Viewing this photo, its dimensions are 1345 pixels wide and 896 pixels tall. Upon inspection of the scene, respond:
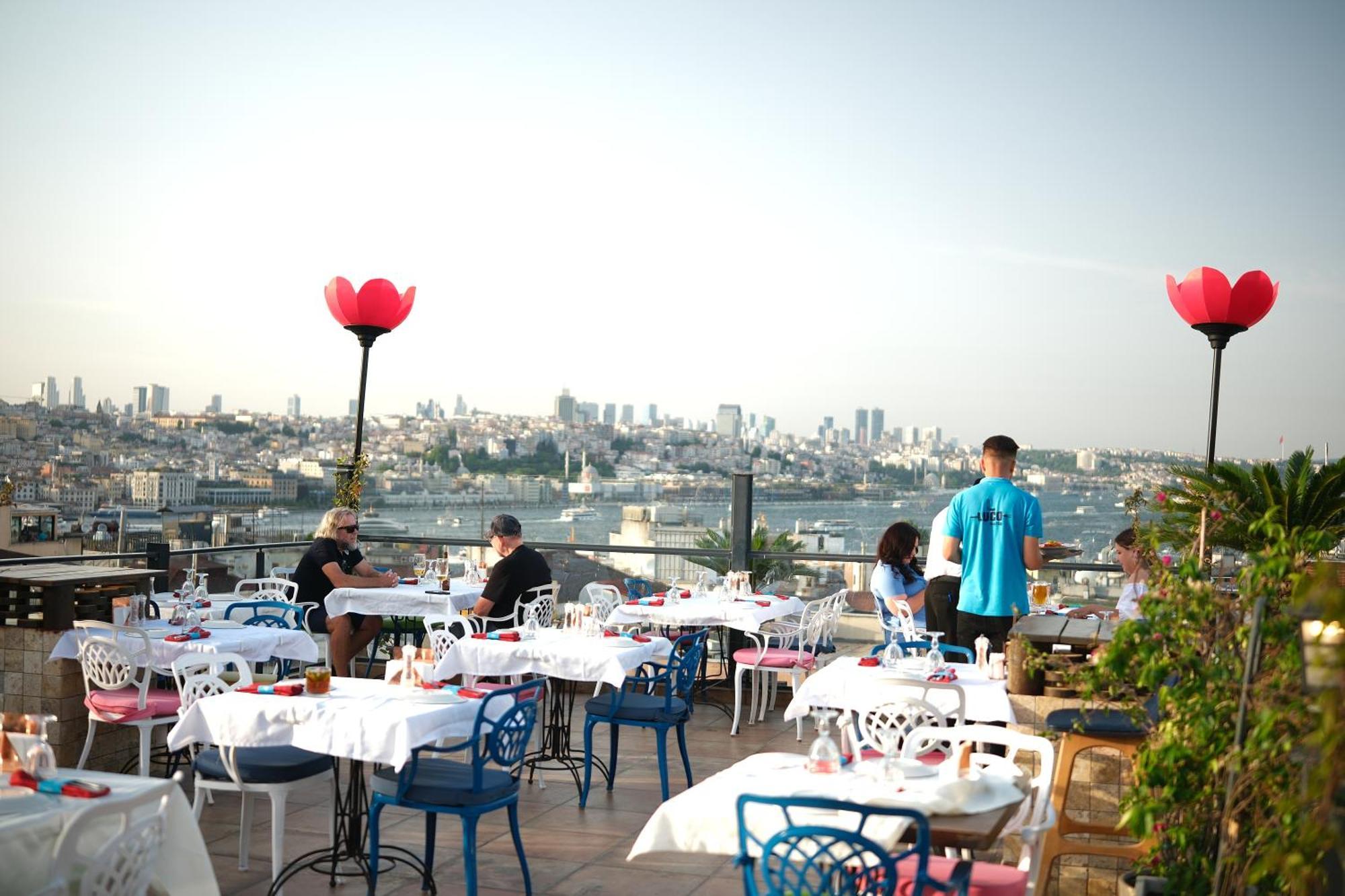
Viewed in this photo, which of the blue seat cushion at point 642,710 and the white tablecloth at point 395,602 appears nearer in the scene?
the blue seat cushion at point 642,710

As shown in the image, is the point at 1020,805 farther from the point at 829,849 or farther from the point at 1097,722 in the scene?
the point at 829,849

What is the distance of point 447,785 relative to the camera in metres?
4.77

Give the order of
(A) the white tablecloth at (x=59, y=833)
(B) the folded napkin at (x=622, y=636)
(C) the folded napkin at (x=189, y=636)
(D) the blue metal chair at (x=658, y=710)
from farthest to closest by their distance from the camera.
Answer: (B) the folded napkin at (x=622, y=636), (C) the folded napkin at (x=189, y=636), (D) the blue metal chair at (x=658, y=710), (A) the white tablecloth at (x=59, y=833)

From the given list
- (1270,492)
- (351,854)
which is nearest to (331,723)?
(351,854)

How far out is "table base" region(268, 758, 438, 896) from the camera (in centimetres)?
503

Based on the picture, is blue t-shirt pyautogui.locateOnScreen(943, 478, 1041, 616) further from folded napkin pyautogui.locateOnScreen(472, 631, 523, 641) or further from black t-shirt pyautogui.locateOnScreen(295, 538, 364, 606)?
black t-shirt pyautogui.locateOnScreen(295, 538, 364, 606)

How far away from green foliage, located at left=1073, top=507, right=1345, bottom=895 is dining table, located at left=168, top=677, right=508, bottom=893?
2.39 meters

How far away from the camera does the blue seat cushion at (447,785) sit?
468cm

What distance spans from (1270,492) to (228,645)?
6.45 meters

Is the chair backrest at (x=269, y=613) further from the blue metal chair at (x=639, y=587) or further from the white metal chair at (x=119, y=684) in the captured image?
the blue metal chair at (x=639, y=587)

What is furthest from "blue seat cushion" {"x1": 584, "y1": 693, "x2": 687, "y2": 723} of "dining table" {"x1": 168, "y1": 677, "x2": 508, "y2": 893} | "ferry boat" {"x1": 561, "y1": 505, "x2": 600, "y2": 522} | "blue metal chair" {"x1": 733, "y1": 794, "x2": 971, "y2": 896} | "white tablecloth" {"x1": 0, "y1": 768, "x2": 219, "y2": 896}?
"ferry boat" {"x1": 561, "y1": 505, "x2": 600, "y2": 522}

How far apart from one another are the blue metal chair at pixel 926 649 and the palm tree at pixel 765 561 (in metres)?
2.77

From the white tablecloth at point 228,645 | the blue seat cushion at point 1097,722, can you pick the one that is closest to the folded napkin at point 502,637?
the white tablecloth at point 228,645

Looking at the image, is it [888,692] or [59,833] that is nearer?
[59,833]
